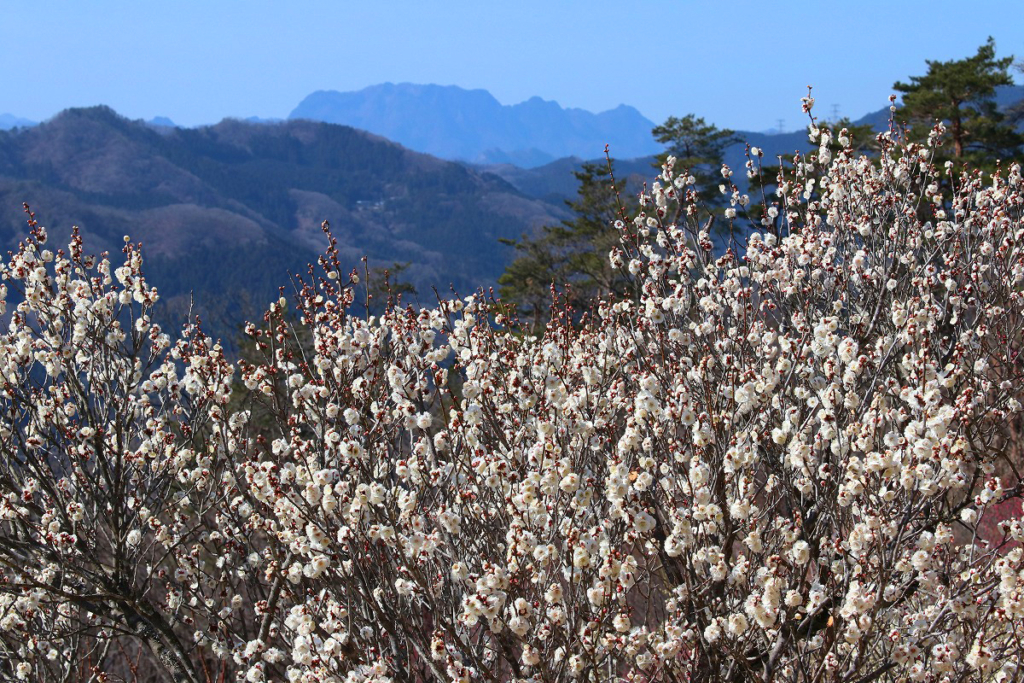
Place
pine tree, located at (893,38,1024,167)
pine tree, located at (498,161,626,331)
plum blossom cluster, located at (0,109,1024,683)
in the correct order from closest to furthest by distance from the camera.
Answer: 1. plum blossom cluster, located at (0,109,1024,683)
2. pine tree, located at (893,38,1024,167)
3. pine tree, located at (498,161,626,331)

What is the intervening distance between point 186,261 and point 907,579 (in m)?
143

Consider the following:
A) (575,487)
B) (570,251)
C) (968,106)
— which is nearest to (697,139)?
(570,251)

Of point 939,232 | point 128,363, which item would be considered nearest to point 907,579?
point 939,232

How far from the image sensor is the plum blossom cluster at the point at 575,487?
371 cm

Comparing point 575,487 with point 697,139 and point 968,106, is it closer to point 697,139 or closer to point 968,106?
point 968,106

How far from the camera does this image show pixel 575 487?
12.4 feet

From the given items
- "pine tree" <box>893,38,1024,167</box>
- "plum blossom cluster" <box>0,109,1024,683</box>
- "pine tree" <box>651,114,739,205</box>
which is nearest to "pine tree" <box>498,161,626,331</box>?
"pine tree" <box>651,114,739,205</box>

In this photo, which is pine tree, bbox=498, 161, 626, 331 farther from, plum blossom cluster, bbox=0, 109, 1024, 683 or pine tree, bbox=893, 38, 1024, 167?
plum blossom cluster, bbox=0, 109, 1024, 683

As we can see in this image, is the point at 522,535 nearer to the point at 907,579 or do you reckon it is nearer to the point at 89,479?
the point at 907,579

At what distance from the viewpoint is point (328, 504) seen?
3.99 m

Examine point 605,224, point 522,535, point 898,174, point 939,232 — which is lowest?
point 522,535

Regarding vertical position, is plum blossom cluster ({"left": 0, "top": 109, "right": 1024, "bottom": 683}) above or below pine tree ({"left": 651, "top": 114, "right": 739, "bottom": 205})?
below

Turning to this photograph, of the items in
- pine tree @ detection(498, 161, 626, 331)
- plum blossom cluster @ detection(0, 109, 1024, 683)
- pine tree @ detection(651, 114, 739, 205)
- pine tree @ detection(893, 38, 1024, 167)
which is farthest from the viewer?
pine tree @ detection(651, 114, 739, 205)

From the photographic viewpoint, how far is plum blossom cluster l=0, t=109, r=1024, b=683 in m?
3.71
